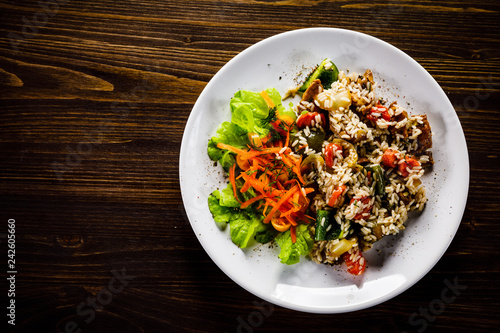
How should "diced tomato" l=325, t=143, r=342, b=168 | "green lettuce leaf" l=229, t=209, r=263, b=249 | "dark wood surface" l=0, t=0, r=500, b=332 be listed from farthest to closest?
"dark wood surface" l=0, t=0, r=500, b=332 → "green lettuce leaf" l=229, t=209, r=263, b=249 → "diced tomato" l=325, t=143, r=342, b=168

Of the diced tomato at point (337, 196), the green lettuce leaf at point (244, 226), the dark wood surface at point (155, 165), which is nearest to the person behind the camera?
the diced tomato at point (337, 196)

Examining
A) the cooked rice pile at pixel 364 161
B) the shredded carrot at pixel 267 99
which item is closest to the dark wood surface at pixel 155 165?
the shredded carrot at pixel 267 99

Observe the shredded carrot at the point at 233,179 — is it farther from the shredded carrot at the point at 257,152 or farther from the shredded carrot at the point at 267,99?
the shredded carrot at the point at 267,99

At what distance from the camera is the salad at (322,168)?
8.62 feet

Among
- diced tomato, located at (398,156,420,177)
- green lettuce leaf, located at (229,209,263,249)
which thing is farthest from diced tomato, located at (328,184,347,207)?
green lettuce leaf, located at (229,209,263,249)

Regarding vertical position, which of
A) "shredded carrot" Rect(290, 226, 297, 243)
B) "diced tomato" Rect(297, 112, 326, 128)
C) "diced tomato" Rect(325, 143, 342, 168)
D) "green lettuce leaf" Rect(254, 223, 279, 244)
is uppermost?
"diced tomato" Rect(297, 112, 326, 128)

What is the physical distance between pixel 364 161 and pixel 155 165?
1.89 metres

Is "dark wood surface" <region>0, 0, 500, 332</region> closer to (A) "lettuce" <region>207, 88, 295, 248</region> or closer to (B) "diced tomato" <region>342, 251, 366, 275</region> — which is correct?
(A) "lettuce" <region>207, 88, 295, 248</region>

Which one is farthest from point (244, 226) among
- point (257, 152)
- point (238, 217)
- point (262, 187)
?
point (257, 152)

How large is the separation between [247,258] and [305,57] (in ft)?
5.90

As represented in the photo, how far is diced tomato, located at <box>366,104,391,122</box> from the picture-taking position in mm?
2672

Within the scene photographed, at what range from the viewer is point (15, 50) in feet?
11.0

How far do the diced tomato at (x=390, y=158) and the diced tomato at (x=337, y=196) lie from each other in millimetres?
441

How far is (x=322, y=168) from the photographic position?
2.67 m
